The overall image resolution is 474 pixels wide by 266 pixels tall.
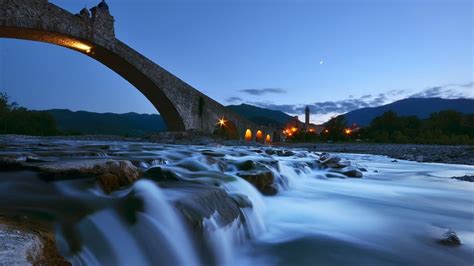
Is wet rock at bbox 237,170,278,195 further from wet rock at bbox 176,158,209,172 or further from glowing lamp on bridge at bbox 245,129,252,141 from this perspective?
glowing lamp on bridge at bbox 245,129,252,141

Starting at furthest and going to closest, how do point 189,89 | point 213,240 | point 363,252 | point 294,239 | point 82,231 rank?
point 189,89, point 294,239, point 363,252, point 213,240, point 82,231

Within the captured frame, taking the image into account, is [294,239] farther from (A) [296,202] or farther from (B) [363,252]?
(A) [296,202]

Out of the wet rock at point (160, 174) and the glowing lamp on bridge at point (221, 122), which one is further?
the glowing lamp on bridge at point (221, 122)

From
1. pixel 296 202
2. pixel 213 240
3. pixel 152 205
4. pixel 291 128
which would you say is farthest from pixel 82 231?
pixel 291 128

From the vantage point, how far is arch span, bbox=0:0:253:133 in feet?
39.4

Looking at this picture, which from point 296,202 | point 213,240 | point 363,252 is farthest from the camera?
point 296,202

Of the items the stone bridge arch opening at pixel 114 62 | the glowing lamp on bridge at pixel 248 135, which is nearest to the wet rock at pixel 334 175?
the stone bridge arch opening at pixel 114 62

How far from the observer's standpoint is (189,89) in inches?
862

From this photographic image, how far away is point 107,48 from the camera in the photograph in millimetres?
15711

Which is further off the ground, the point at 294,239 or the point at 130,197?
the point at 130,197

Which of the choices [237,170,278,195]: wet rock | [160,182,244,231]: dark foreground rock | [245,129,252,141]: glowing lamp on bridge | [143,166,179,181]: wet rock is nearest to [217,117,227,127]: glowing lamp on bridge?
[245,129,252,141]: glowing lamp on bridge

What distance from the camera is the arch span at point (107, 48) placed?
12008mm

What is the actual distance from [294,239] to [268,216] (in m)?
0.63

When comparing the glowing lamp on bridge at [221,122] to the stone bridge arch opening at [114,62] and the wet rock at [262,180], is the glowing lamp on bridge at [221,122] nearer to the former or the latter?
the stone bridge arch opening at [114,62]
